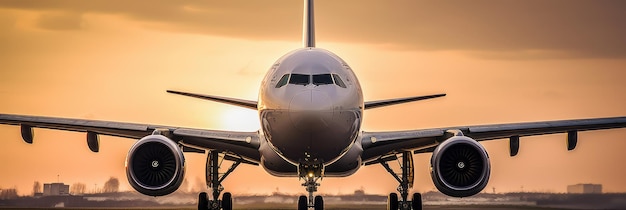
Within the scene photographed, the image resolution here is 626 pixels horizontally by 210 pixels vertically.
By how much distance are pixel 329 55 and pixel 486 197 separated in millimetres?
17816

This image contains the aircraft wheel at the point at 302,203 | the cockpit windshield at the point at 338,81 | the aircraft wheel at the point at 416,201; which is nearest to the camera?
the cockpit windshield at the point at 338,81

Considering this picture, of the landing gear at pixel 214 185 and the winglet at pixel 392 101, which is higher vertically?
the winglet at pixel 392 101

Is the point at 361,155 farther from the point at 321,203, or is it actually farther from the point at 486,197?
the point at 486,197

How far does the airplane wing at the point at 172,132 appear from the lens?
38000 mm

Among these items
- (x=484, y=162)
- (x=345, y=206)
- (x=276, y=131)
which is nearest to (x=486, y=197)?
(x=345, y=206)

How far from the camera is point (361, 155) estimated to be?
127 feet

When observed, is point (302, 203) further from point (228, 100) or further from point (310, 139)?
point (310, 139)

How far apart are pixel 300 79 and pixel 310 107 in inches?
51.7

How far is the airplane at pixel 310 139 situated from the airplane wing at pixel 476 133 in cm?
3

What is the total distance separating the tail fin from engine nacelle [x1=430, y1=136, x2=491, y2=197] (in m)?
8.38

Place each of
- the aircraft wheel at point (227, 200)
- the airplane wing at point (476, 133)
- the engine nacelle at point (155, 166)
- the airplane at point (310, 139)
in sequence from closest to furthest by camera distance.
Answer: the airplane at point (310, 139)
the engine nacelle at point (155, 166)
the airplane wing at point (476, 133)
the aircraft wheel at point (227, 200)

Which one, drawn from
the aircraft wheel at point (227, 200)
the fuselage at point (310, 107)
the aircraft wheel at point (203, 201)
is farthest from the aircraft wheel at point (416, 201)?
the aircraft wheel at point (203, 201)

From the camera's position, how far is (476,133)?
38906 millimetres

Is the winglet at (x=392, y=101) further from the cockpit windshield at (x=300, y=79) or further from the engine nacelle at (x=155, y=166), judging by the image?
the engine nacelle at (x=155, y=166)
